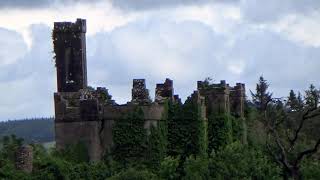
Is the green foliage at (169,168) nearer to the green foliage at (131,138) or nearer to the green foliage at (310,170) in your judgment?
the green foliage at (131,138)

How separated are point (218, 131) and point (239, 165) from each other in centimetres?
217

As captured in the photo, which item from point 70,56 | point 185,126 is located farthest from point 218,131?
point 70,56

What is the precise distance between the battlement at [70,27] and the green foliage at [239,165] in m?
9.73

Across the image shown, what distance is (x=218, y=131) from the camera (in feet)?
242

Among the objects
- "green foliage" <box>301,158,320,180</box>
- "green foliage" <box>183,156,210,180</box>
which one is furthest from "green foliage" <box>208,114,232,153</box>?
"green foliage" <box>301,158,320,180</box>

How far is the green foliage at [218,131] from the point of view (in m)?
73.6

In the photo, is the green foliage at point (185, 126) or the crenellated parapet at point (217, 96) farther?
the crenellated parapet at point (217, 96)

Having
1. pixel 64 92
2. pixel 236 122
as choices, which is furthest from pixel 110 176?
pixel 236 122

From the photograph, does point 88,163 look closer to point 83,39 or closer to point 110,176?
point 110,176

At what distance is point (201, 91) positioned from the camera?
245 feet

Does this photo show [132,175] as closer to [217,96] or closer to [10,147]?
[217,96]

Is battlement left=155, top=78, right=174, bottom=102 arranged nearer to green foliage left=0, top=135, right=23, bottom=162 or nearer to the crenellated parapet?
the crenellated parapet

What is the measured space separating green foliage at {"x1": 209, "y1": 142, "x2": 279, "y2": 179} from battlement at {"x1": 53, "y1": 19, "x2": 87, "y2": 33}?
9727mm

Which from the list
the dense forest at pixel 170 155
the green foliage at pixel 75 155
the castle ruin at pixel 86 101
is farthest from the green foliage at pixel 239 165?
the green foliage at pixel 75 155
